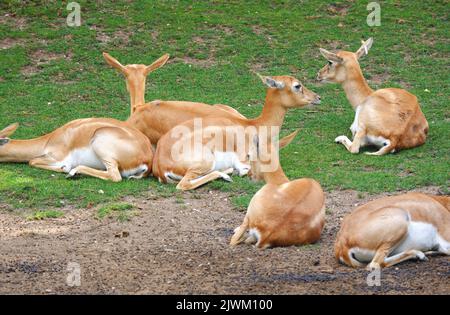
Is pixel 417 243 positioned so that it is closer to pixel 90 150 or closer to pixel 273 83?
pixel 273 83

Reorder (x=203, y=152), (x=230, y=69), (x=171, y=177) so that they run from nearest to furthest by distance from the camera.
Result: (x=171, y=177)
(x=203, y=152)
(x=230, y=69)

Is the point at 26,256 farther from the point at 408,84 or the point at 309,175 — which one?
the point at 408,84

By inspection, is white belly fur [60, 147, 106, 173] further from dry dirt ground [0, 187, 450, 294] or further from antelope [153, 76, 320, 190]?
dry dirt ground [0, 187, 450, 294]

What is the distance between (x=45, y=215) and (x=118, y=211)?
69 cm

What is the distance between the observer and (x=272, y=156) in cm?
868

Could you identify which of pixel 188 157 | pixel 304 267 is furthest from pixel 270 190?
pixel 188 157

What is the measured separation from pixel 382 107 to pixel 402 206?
4.72 m

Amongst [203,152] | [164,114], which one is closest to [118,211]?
[203,152]

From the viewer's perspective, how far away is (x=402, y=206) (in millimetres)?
7441

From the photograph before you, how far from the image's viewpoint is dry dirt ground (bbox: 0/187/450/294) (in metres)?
7.01

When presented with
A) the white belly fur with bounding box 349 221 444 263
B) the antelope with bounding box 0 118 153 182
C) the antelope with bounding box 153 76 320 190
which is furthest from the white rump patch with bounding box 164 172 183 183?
the white belly fur with bounding box 349 221 444 263

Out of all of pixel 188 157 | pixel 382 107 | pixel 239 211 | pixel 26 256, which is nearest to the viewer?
pixel 26 256

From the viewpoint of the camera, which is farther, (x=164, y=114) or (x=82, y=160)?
(x=164, y=114)

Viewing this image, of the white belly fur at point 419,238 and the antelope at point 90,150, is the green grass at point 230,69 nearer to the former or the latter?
the antelope at point 90,150
